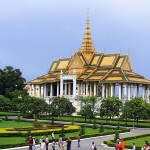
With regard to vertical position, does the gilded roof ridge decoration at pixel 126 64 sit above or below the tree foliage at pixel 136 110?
above

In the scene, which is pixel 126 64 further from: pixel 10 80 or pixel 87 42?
pixel 10 80

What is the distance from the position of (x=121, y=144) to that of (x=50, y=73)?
63.3m

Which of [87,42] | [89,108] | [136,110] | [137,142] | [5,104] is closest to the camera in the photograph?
[137,142]

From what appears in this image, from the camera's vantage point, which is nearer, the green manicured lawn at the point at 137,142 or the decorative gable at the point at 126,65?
the green manicured lawn at the point at 137,142

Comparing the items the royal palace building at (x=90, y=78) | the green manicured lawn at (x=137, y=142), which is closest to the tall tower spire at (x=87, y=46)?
the royal palace building at (x=90, y=78)

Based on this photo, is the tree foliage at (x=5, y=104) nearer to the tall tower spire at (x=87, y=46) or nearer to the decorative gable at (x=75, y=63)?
the decorative gable at (x=75, y=63)

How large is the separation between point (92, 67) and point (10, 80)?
17997mm

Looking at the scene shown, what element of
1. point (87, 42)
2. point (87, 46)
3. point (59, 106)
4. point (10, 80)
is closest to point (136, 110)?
point (59, 106)

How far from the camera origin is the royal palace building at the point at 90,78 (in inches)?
2771

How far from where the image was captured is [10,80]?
8544 centimetres

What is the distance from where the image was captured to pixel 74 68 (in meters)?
80.1

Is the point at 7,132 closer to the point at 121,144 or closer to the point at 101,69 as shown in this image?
the point at 121,144

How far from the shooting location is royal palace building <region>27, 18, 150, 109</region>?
70.4 meters

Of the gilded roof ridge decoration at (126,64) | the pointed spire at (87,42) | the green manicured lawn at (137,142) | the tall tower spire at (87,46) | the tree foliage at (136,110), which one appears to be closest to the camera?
the green manicured lawn at (137,142)
